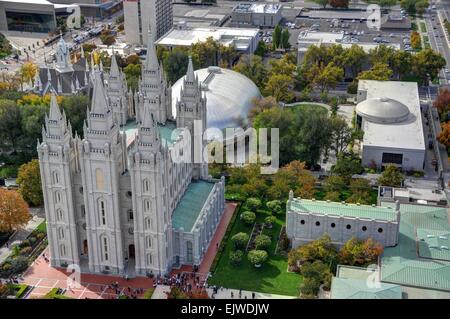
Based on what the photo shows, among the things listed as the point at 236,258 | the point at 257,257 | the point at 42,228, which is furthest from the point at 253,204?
the point at 42,228

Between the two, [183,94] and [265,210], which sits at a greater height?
[183,94]

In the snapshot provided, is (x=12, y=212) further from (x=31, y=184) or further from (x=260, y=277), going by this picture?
(x=260, y=277)

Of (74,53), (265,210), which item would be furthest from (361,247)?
(74,53)

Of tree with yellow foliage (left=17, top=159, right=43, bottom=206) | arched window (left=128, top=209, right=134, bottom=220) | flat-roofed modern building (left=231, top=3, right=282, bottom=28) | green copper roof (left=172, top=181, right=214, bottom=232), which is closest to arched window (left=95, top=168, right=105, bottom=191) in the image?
arched window (left=128, top=209, right=134, bottom=220)

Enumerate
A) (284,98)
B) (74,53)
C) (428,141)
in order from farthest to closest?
(74,53) < (284,98) < (428,141)

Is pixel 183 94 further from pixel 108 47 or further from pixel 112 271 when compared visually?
pixel 108 47

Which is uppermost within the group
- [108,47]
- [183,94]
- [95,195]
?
[183,94]
